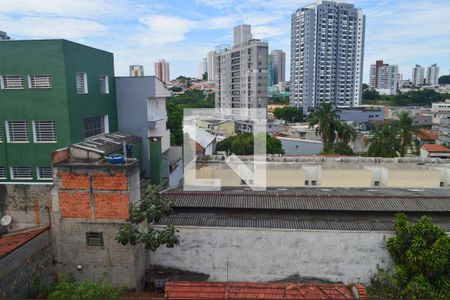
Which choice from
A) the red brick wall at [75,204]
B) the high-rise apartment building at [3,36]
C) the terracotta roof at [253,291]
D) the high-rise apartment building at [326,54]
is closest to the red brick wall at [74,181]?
the red brick wall at [75,204]

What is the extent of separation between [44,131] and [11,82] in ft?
7.22

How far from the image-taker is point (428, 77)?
607 ft

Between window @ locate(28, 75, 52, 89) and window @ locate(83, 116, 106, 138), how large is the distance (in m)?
2.10

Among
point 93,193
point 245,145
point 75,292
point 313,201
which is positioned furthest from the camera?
point 245,145

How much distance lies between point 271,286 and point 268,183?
1145cm

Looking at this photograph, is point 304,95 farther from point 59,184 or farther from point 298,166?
point 59,184

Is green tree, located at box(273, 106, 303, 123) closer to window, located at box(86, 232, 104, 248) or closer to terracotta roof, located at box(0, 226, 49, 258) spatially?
window, located at box(86, 232, 104, 248)

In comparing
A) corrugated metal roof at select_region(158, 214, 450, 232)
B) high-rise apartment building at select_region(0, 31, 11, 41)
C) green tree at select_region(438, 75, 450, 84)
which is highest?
green tree at select_region(438, 75, 450, 84)

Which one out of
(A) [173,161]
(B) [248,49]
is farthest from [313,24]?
(A) [173,161]

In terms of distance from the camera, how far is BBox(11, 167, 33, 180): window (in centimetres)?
1444

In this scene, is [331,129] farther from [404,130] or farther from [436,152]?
[436,152]

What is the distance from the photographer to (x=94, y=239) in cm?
1176

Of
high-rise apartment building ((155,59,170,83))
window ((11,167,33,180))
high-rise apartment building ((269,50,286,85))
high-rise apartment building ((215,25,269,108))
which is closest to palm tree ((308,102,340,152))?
window ((11,167,33,180))

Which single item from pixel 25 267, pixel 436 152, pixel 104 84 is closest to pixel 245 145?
pixel 436 152
